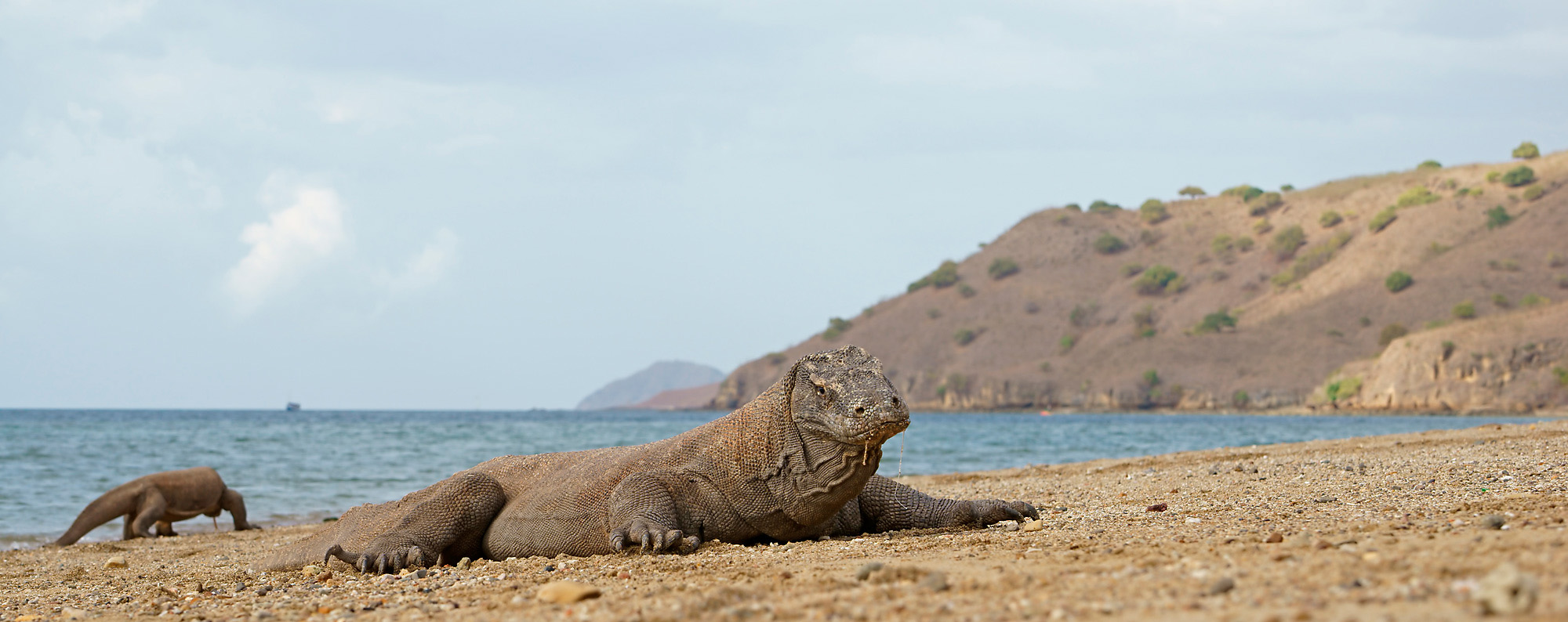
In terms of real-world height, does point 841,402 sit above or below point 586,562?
above

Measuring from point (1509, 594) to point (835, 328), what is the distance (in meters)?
152

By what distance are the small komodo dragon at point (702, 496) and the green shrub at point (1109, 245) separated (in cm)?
15408

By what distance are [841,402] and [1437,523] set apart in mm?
3075

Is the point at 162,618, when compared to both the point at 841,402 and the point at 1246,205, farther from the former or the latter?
the point at 1246,205

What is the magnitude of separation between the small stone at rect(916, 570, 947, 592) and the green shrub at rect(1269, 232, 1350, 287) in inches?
5232

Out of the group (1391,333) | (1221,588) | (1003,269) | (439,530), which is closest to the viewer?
(1221,588)

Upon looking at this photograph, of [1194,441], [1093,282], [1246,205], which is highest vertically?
[1246,205]

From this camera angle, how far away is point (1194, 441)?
3816 cm

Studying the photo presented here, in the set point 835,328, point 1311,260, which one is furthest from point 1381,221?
point 835,328

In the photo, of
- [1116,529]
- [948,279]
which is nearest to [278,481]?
[1116,529]

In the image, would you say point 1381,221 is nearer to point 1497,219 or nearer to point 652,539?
point 1497,219

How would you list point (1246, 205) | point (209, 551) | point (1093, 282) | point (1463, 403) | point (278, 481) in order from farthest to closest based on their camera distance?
point (1246, 205) → point (1093, 282) → point (1463, 403) → point (278, 481) → point (209, 551)

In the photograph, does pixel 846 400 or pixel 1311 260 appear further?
pixel 1311 260

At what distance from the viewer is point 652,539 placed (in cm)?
642
